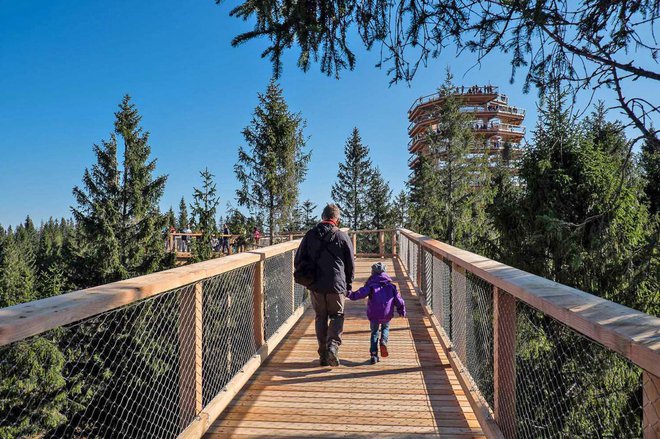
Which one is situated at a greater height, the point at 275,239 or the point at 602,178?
the point at 602,178

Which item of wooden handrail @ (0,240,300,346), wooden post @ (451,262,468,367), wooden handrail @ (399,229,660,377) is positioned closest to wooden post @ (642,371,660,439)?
wooden handrail @ (399,229,660,377)

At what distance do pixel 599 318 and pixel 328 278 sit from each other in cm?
304

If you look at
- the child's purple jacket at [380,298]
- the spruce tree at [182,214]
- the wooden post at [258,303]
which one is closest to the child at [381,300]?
the child's purple jacket at [380,298]

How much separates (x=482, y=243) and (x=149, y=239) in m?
15.8

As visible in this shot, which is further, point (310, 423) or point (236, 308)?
point (236, 308)

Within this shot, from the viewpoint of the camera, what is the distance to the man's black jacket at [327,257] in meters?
4.21

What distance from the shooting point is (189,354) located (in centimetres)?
266

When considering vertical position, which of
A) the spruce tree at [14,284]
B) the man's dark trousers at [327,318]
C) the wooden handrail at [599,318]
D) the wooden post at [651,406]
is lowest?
the spruce tree at [14,284]

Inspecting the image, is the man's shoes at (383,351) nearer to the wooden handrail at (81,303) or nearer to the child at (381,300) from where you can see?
the child at (381,300)

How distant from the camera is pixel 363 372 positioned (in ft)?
13.2

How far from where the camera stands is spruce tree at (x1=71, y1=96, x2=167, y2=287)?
19047 mm

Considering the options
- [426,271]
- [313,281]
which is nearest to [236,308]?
[313,281]

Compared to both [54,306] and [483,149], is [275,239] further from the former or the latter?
[54,306]

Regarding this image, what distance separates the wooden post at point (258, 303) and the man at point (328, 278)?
39 centimetres
